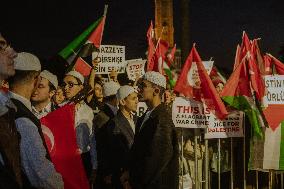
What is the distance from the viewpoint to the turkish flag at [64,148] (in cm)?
451

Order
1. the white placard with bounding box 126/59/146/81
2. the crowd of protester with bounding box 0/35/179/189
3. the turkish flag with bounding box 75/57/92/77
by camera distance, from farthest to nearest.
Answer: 1. the white placard with bounding box 126/59/146/81
2. the turkish flag with bounding box 75/57/92/77
3. the crowd of protester with bounding box 0/35/179/189

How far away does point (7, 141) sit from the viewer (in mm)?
2574

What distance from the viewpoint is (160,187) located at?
4.63 meters

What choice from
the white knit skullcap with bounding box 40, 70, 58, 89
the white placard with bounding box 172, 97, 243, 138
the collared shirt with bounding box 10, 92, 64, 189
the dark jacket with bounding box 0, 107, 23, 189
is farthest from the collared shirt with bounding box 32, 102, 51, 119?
the dark jacket with bounding box 0, 107, 23, 189

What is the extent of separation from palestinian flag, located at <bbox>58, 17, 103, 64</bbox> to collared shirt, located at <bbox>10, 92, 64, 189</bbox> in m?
4.73

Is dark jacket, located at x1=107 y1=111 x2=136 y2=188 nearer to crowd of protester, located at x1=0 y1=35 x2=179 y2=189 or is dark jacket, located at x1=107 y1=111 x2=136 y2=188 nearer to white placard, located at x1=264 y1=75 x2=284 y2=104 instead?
crowd of protester, located at x1=0 y1=35 x2=179 y2=189

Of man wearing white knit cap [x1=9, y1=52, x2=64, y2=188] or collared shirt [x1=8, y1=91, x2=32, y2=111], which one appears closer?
man wearing white knit cap [x1=9, y1=52, x2=64, y2=188]

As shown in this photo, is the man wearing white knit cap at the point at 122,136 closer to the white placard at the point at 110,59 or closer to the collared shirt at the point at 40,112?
the collared shirt at the point at 40,112

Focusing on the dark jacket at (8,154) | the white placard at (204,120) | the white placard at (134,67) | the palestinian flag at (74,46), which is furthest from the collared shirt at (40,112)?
the white placard at (134,67)

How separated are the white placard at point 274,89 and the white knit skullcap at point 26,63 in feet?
16.0

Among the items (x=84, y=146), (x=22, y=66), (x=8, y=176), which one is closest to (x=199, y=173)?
(x=84, y=146)

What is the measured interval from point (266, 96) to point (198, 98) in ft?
3.65

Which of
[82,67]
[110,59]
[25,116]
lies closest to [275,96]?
[82,67]

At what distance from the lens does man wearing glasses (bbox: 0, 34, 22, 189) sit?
2520mm
